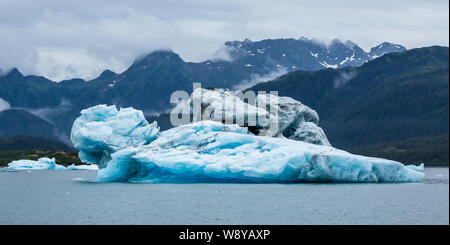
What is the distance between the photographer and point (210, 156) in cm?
4766

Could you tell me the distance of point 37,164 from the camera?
11700cm

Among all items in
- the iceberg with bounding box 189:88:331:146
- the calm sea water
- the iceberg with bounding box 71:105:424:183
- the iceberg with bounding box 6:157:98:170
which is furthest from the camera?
the iceberg with bounding box 6:157:98:170

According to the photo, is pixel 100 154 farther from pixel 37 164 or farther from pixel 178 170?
pixel 37 164

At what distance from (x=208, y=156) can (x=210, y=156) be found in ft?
0.48

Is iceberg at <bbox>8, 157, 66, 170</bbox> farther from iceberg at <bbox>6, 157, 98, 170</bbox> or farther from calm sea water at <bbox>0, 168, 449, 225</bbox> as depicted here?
calm sea water at <bbox>0, 168, 449, 225</bbox>

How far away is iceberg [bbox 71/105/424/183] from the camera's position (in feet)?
153

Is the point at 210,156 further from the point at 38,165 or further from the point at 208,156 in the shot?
the point at 38,165

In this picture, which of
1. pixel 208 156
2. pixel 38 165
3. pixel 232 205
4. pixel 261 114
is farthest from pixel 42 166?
pixel 232 205

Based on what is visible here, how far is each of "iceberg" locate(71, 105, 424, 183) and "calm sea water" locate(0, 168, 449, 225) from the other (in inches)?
49.6

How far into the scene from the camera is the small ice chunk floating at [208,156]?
1838 inches

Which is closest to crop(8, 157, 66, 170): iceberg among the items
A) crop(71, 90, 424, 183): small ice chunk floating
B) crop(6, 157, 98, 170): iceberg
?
crop(6, 157, 98, 170): iceberg

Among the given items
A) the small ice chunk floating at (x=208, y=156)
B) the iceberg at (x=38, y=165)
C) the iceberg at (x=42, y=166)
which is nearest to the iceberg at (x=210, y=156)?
the small ice chunk floating at (x=208, y=156)
